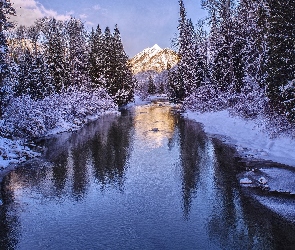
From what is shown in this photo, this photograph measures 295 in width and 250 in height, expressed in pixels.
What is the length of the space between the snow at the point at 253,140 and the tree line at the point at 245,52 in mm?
1826

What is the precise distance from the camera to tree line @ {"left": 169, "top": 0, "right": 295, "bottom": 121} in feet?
61.4

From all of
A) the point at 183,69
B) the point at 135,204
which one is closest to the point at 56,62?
the point at 183,69

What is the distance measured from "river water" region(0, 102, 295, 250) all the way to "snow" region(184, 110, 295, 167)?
1.53 metres

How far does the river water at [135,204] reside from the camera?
968 centimetres

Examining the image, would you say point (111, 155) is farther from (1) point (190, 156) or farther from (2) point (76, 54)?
(2) point (76, 54)

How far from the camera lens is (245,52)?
33.7 m

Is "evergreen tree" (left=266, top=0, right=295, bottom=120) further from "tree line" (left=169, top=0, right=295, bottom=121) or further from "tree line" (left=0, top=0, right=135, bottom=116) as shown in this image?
"tree line" (left=0, top=0, right=135, bottom=116)

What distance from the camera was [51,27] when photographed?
5609 centimetres

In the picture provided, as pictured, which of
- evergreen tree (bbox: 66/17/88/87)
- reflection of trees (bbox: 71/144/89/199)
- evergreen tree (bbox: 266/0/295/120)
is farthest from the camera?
evergreen tree (bbox: 66/17/88/87)

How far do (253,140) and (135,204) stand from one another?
41.7 ft

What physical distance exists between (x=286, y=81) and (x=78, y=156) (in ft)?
44.9

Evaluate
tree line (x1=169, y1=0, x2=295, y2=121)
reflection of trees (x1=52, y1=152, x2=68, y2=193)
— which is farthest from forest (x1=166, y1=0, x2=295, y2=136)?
reflection of trees (x1=52, y1=152, x2=68, y2=193)

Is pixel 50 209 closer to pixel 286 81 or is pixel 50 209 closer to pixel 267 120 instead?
pixel 286 81

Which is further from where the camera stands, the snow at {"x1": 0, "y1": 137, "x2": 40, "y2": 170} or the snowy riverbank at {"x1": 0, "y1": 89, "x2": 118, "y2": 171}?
the snowy riverbank at {"x1": 0, "y1": 89, "x2": 118, "y2": 171}
